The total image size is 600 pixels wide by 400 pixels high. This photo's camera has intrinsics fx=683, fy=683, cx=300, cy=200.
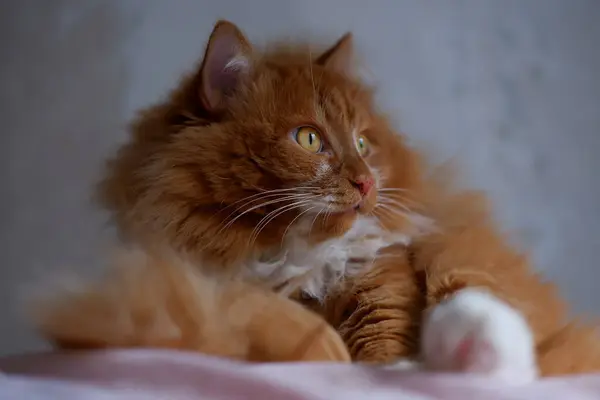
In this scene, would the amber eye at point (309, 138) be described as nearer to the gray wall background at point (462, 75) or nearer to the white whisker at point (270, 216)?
the white whisker at point (270, 216)

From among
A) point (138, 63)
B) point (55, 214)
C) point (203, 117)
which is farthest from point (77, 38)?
point (203, 117)

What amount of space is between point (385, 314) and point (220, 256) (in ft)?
0.85

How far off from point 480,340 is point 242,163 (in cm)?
43

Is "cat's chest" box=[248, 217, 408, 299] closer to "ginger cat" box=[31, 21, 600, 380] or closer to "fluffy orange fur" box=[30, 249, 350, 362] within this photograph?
"ginger cat" box=[31, 21, 600, 380]

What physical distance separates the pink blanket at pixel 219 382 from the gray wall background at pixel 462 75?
2.96ft

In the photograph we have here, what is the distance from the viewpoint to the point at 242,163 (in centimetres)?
102

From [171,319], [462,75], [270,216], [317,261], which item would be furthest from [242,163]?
[462,75]

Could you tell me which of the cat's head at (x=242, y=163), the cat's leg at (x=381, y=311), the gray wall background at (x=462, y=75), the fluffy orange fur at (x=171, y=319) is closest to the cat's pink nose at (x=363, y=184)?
the cat's head at (x=242, y=163)

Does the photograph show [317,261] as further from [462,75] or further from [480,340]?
[462,75]

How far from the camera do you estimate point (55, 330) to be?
2.60 feet

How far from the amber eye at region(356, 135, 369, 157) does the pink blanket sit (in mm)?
443

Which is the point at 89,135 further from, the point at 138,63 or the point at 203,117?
the point at 203,117

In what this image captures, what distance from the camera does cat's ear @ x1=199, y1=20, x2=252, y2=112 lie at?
1055mm

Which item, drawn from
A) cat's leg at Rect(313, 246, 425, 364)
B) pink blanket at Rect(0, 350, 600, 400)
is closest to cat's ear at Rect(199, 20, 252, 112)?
cat's leg at Rect(313, 246, 425, 364)
